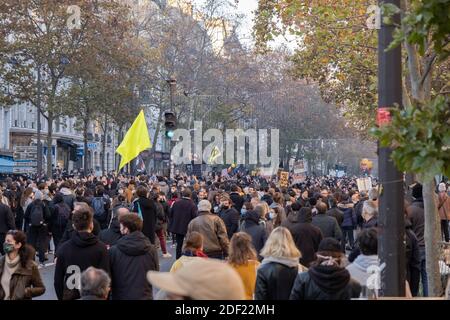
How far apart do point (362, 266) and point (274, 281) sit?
0.91 metres

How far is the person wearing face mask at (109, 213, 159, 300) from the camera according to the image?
8828 millimetres

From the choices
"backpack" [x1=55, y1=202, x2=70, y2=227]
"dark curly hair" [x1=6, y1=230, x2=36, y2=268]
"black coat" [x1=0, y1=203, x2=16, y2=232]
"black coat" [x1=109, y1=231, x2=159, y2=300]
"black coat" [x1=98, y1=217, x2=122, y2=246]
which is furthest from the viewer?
"backpack" [x1=55, y1=202, x2=70, y2=227]

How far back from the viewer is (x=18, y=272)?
845 centimetres

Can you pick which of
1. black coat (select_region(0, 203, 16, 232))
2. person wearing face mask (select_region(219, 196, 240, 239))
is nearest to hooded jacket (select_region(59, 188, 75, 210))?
black coat (select_region(0, 203, 16, 232))

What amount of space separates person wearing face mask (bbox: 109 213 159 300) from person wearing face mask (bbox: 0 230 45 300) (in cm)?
76

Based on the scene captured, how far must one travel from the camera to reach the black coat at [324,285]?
22.4ft

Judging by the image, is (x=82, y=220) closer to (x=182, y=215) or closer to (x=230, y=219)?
(x=230, y=219)

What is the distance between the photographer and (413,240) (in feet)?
37.7

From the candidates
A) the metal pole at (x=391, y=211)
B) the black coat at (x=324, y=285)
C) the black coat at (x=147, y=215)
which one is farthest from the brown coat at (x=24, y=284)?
A: the black coat at (x=147, y=215)

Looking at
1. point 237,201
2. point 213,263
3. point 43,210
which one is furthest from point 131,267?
point 237,201

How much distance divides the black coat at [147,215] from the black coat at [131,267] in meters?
7.82

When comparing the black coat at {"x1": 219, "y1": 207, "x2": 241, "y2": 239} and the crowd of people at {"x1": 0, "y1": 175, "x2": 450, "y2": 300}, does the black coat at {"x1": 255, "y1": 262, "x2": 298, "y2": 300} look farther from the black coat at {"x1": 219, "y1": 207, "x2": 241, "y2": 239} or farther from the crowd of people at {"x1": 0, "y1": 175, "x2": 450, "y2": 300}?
the black coat at {"x1": 219, "y1": 207, "x2": 241, "y2": 239}
